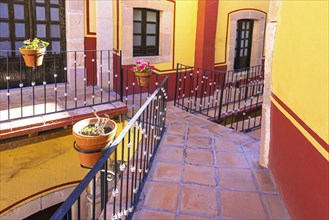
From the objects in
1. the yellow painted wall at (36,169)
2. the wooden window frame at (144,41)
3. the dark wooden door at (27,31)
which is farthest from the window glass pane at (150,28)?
the yellow painted wall at (36,169)

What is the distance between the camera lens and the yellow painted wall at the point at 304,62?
2293 millimetres

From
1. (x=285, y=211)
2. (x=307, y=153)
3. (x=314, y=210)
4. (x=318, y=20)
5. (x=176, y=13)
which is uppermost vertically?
(x=176, y=13)

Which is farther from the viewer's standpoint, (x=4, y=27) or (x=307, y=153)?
(x=4, y=27)

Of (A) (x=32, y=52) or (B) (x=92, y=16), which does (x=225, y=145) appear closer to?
(A) (x=32, y=52)

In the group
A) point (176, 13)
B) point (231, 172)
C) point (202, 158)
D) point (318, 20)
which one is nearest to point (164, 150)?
point (202, 158)

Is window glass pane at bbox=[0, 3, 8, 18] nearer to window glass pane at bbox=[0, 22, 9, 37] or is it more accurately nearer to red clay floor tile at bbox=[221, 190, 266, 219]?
window glass pane at bbox=[0, 22, 9, 37]

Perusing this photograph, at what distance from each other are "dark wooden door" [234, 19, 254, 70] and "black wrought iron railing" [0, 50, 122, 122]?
5026 millimetres

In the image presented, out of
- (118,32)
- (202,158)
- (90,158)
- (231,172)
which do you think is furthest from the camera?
(118,32)

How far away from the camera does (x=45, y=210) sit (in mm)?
5898

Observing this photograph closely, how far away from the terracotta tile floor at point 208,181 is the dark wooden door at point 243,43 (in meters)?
6.13

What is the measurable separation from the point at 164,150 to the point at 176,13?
16.2 ft

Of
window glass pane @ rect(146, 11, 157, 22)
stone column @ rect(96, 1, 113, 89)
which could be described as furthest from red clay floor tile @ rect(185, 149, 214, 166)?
window glass pane @ rect(146, 11, 157, 22)

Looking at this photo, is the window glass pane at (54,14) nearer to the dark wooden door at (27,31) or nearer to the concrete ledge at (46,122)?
the dark wooden door at (27,31)

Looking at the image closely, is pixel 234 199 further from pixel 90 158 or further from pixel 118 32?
pixel 118 32
